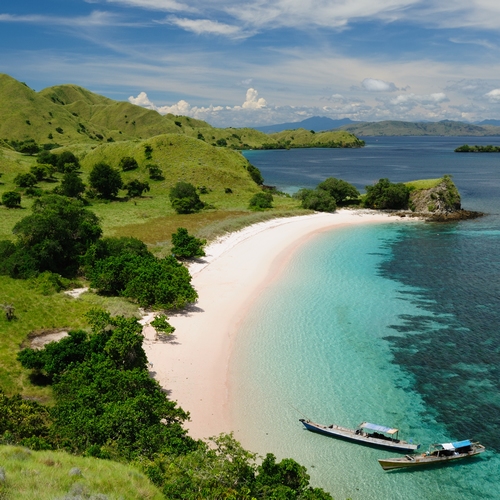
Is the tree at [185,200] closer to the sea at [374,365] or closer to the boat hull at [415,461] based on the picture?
the sea at [374,365]

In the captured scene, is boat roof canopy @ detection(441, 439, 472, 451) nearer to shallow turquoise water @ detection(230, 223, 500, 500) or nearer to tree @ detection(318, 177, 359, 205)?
shallow turquoise water @ detection(230, 223, 500, 500)

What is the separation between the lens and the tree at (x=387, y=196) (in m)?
81.4

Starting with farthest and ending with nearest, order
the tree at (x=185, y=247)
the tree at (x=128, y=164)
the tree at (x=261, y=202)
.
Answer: the tree at (x=128, y=164) < the tree at (x=261, y=202) < the tree at (x=185, y=247)

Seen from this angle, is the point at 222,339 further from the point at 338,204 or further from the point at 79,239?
the point at 338,204

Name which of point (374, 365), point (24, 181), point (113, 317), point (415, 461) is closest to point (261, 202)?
point (24, 181)

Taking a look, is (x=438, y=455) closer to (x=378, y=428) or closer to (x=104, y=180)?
(x=378, y=428)

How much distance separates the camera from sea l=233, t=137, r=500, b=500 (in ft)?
64.1

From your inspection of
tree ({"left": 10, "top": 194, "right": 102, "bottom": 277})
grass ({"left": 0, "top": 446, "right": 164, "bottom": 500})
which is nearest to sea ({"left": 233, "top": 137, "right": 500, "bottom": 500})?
grass ({"left": 0, "top": 446, "right": 164, "bottom": 500})

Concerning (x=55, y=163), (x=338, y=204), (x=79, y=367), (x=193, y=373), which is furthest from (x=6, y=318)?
(x=55, y=163)

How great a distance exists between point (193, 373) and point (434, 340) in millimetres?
18764

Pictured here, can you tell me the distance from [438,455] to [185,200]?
60580 mm

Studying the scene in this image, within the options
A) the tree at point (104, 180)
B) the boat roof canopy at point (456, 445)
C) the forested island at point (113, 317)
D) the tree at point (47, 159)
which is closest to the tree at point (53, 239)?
the forested island at point (113, 317)

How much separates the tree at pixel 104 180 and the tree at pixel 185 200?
39.6 ft

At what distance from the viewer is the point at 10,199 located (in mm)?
64625
